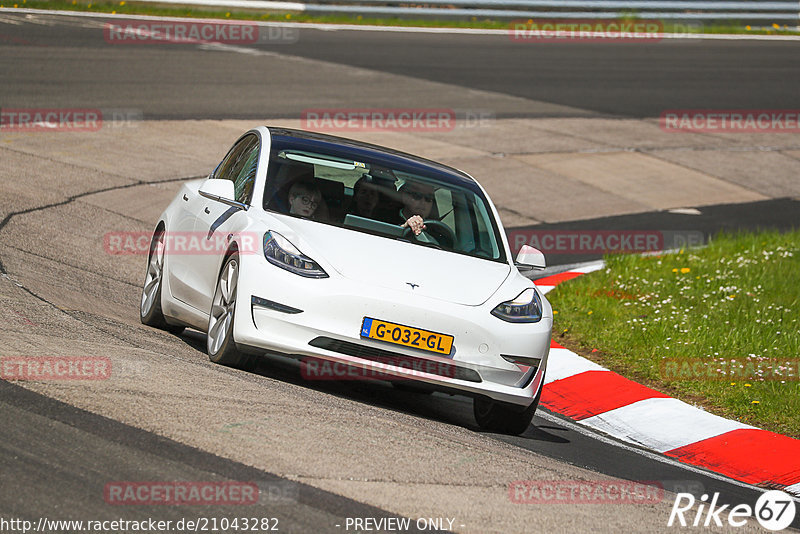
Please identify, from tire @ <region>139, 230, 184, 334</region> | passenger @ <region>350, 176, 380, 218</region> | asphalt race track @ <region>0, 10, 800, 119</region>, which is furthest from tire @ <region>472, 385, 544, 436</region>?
asphalt race track @ <region>0, 10, 800, 119</region>

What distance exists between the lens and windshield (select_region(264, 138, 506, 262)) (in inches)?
299

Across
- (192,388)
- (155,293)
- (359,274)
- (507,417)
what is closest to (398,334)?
(359,274)

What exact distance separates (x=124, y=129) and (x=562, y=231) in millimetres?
6239

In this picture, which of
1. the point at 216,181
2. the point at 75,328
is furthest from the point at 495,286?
the point at 75,328

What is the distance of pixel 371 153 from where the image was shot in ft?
26.7

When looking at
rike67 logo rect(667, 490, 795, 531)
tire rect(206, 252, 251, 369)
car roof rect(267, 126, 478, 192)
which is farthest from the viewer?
car roof rect(267, 126, 478, 192)

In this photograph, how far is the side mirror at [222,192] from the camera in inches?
293

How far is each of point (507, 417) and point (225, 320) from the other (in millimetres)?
1788

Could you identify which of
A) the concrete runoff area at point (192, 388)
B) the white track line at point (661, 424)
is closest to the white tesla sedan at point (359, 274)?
the concrete runoff area at point (192, 388)

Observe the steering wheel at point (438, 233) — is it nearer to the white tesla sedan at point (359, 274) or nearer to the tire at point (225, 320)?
the white tesla sedan at point (359, 274)

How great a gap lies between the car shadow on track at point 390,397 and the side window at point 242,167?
3.62 feet

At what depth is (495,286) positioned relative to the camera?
709 centimetres

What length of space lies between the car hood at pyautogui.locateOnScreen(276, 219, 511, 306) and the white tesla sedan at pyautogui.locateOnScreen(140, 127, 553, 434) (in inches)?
0.4

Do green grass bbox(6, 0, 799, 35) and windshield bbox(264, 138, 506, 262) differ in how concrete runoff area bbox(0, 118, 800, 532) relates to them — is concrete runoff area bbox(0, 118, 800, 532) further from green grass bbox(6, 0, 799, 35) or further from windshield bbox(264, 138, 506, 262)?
green grass bbox(6, 0, 799, 35)
